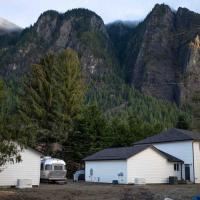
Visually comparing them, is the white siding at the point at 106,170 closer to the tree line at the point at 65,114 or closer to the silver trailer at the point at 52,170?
the silver trailer at the point at 52,170

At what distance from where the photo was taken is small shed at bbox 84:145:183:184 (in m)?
48.1

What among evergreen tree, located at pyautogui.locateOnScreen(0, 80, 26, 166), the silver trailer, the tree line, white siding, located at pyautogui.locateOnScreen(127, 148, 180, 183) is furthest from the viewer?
the tree line

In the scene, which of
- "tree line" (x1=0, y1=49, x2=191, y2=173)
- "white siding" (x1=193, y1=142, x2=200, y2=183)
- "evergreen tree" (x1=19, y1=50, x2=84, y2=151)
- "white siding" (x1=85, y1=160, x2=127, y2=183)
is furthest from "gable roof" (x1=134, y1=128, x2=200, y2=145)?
"evergreen tree" (x1=19, y1=50, x2=84, y2=151)

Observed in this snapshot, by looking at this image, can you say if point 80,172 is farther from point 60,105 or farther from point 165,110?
point 165,110

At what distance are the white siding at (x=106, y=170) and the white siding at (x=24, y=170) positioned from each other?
38.3 feet

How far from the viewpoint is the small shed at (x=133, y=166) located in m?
48.1

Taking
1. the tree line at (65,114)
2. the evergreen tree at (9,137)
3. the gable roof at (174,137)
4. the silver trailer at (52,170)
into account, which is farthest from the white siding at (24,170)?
the tree line at (65,114)

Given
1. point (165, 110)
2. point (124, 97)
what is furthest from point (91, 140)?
point (124, 97)

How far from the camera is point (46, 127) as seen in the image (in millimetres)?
67000

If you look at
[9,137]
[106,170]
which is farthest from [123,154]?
[9,137]

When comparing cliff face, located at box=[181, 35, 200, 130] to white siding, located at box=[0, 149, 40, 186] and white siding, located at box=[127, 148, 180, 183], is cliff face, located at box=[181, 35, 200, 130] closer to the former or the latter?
white siding, located at box=[0, 149, 40, 186]

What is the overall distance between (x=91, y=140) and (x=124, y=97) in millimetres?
116574

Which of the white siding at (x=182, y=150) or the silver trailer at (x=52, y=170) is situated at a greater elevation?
the white siding at (x=182, y=150)

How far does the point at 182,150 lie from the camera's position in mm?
53750
